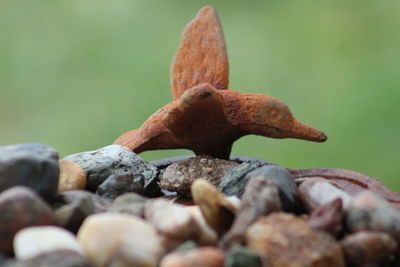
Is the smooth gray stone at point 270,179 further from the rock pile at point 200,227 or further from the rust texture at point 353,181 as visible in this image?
the rust texture at point 353,181

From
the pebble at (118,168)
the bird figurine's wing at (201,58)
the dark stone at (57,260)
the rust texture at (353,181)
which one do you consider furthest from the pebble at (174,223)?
the bird figurine's wing at (201,58)

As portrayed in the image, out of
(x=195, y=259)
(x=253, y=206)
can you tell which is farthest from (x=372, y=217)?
(x=195, y=259)

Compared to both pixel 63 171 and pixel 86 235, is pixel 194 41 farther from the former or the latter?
pixel 86 235

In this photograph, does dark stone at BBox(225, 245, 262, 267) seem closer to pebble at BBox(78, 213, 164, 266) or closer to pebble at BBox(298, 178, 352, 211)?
pebble at BBox(78, 213, 164, 266)

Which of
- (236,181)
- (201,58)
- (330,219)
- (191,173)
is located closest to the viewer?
(330,219)

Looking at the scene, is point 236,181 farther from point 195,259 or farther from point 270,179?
point 195,259

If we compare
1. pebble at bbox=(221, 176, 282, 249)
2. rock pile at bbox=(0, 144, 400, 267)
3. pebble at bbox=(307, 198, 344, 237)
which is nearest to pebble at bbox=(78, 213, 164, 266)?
rock pile at bbox=(0, 144, 400, 267)
